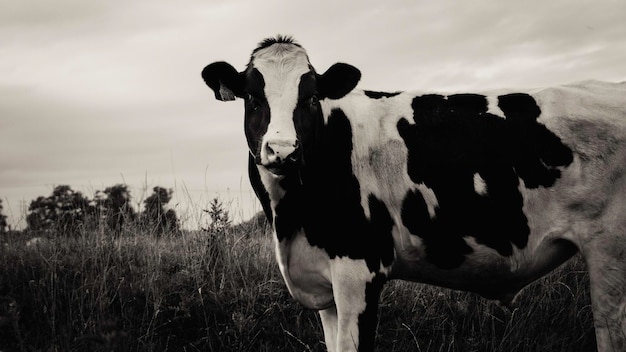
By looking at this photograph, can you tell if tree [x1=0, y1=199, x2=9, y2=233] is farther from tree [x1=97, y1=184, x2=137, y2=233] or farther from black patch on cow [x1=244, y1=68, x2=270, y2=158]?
black patch on cow [x1=244, y1=68, x2=270, y2=158]

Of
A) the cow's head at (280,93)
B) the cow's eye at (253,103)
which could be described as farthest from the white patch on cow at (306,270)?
the cow's eye at (253,103)

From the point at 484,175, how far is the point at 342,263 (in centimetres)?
129

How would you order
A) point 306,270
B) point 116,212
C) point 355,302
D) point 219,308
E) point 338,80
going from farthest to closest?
point 116,212 → point 219,308 → point 338,80 → point 306,270 → point 355,302

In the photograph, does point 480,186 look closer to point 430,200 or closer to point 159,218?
point 430,200

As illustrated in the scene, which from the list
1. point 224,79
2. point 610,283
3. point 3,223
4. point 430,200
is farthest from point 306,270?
point 3,223

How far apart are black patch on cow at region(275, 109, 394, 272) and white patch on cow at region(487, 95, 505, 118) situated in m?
1.14

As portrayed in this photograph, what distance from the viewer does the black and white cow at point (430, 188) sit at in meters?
4.46

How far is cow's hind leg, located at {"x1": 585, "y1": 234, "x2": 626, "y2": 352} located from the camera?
446 centimetres

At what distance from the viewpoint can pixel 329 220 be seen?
177 inches

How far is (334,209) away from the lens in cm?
450

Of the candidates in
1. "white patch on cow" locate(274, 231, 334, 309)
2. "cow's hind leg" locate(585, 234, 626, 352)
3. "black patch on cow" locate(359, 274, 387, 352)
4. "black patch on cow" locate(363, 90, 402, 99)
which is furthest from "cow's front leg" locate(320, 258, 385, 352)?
"cow's hind leg" locate(585, 234, 626, 352)

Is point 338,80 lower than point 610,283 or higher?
higher

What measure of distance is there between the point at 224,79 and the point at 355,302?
77.2 inches

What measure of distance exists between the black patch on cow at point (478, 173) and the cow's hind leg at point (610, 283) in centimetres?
50
